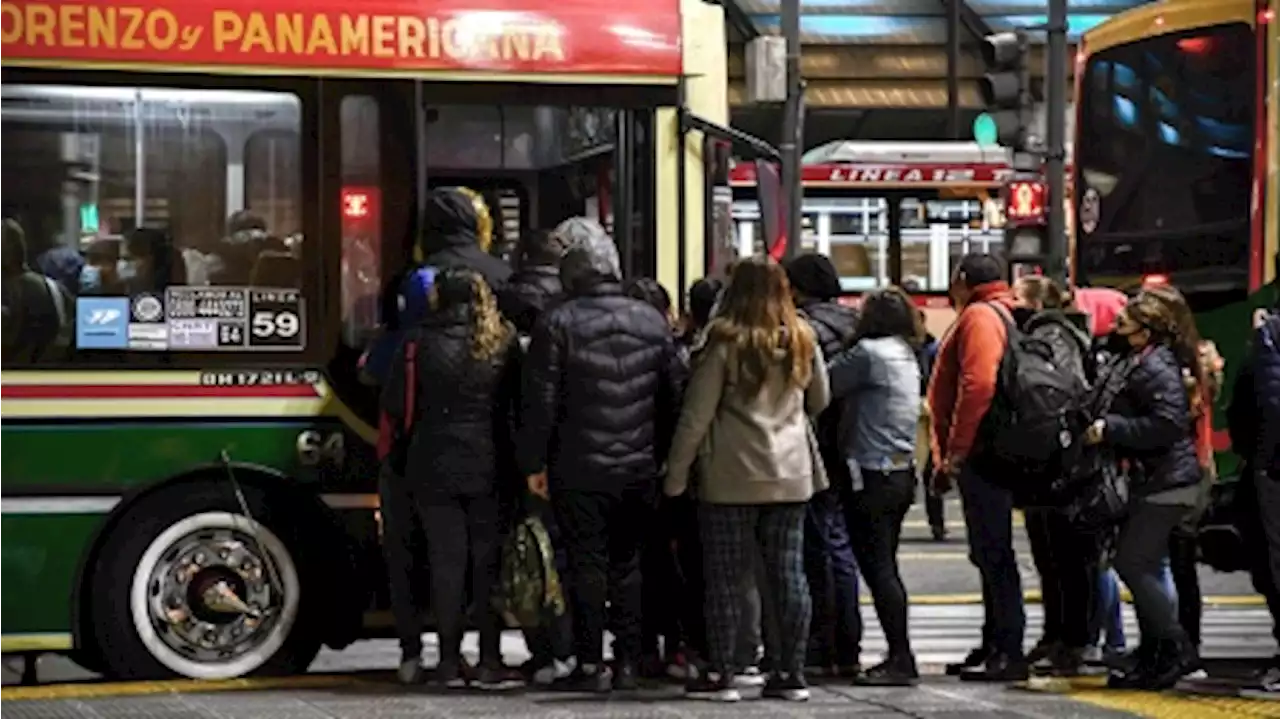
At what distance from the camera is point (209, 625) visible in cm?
1155

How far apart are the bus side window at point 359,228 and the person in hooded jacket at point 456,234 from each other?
0.31m

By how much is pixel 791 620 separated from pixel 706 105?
2581 millimetres

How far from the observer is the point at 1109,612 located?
40.9 feet

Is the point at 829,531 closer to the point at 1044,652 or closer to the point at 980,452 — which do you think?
the point at 980,452

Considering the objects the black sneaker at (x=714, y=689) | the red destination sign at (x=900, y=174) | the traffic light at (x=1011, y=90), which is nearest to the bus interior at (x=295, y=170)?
Result: the black sneaker at (x=714, y=689)

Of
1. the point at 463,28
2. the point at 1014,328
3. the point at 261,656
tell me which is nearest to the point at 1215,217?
the point at 1014,328

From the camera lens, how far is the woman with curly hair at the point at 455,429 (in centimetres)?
Answer: 1108

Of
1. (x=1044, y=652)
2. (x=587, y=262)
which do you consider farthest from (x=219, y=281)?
(x=1044, y=652)

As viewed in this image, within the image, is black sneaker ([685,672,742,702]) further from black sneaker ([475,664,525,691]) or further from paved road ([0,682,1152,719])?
black sneaker ([475,664,525,691])

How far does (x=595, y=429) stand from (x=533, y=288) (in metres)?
0.90

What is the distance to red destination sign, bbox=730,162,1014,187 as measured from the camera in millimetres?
32406

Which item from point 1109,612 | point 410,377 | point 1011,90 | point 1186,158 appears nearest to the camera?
point 410,377

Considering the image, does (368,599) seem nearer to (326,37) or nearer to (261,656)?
(261,656)

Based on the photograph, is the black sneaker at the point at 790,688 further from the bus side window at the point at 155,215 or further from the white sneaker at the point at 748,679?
the bus side window at the point at 155,215
